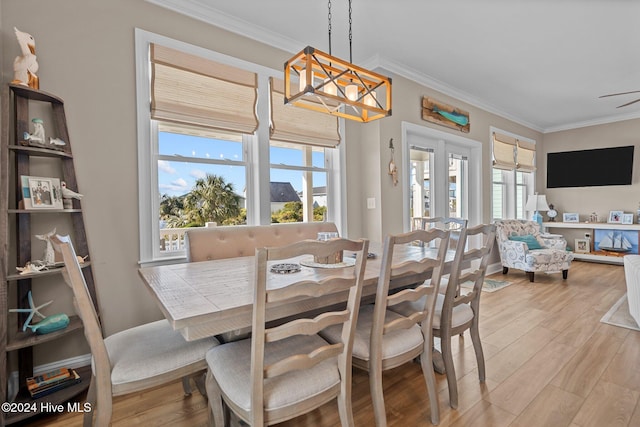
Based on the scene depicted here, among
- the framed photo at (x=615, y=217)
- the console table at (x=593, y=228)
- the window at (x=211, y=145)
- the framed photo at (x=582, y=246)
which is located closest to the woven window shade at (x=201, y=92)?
the window at (x=211, y=145)

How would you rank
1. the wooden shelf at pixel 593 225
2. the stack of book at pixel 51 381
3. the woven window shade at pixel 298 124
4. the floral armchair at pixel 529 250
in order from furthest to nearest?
the wooden shelf at pixel 593 225 → the floral armchair at pixel 529 250 → the woven window shade at pixel 298 124 → the stack of book at pixel 51 381

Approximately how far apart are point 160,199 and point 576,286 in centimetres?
531

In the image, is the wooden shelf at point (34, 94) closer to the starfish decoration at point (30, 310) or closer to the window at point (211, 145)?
the window at point (211, 145)

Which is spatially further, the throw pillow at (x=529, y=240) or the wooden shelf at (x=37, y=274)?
the throw pillow at (x=529, y=240)

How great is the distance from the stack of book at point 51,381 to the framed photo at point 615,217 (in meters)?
8.08

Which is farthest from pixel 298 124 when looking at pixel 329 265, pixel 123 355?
pixel 123 355

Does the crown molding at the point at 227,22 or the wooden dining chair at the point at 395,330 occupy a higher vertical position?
the crown molding at the point at 227,22

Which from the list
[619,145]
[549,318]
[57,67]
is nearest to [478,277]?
[549,318]

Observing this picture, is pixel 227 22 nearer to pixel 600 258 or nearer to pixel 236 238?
pixel 236 238

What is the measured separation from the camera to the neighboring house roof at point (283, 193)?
10.3 ft

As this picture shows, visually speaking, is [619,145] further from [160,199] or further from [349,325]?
[160,199]

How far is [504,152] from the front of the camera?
Answer: 5.53 meters

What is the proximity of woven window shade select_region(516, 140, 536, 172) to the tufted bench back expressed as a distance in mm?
4937

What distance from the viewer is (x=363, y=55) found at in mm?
3432
